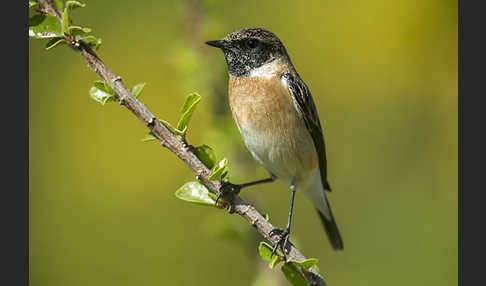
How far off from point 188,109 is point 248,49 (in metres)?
1.54

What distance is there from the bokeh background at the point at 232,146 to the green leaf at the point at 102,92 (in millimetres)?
1372

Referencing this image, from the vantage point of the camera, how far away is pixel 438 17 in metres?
6.22

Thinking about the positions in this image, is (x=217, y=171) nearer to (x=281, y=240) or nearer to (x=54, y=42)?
(x=281, y=240)

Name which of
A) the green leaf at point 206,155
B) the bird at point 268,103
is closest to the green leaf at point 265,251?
the green leaf at point 206,155

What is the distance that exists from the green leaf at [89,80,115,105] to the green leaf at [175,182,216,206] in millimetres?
556

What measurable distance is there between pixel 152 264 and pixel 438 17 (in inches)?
173

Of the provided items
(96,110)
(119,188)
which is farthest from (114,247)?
(96,110)

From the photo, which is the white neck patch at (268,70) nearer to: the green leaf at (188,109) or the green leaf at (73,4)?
the green leaf at (188,109)

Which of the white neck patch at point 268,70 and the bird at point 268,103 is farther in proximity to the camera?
the white neck patch at point 268,70

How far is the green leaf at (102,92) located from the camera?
2.38 meters

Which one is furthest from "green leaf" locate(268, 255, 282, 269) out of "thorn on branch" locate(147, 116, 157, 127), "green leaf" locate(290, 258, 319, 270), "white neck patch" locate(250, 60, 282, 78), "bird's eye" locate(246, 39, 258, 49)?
"bird's eye" locate(246, 39, 258, 49)

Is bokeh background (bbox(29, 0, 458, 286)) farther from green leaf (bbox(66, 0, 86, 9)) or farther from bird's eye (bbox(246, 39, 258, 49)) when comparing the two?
green leaf (bbox(66, 0, 86, 9))

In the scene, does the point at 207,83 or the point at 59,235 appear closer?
the point at 207,83

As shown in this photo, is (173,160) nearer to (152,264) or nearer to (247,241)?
(152,264)
